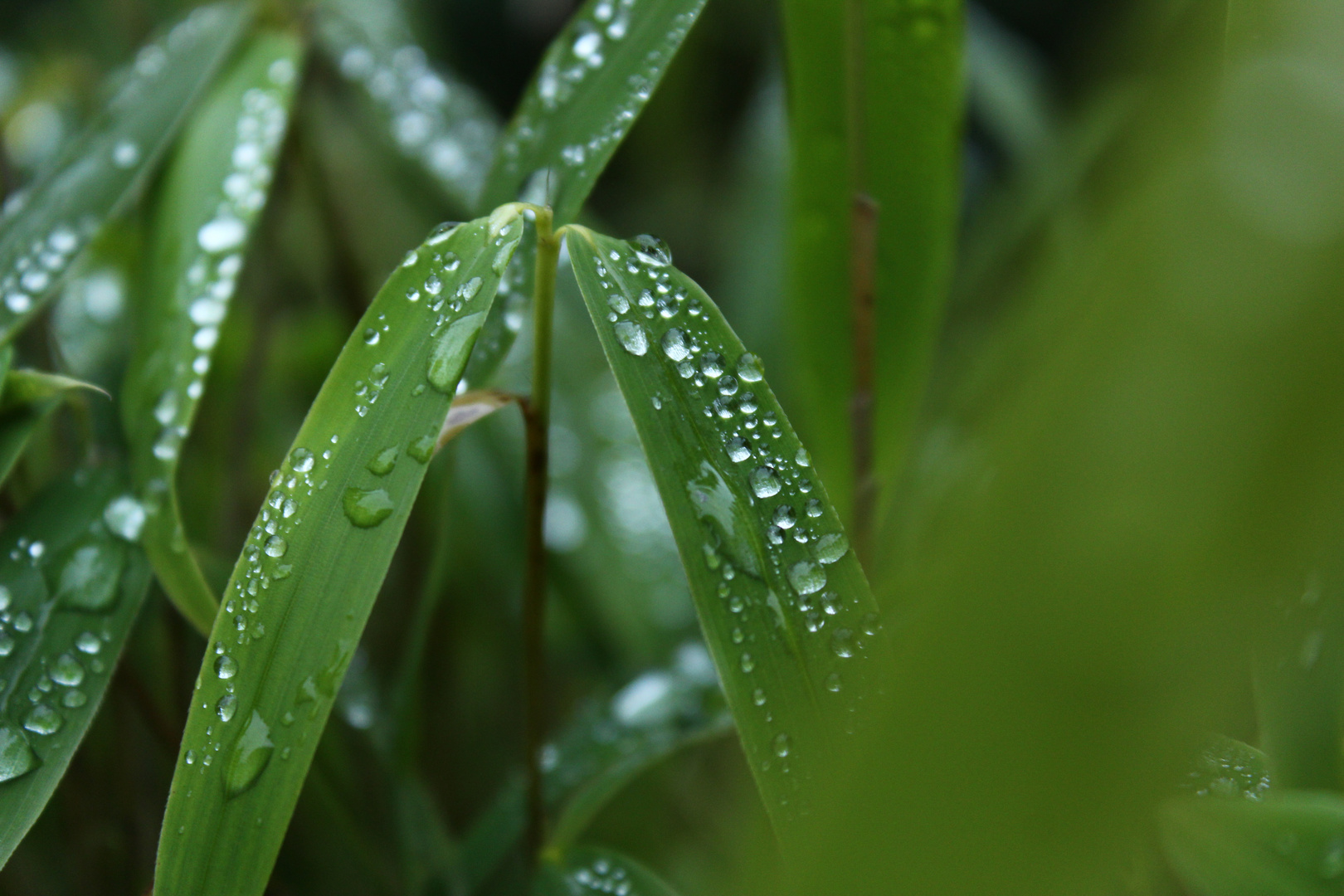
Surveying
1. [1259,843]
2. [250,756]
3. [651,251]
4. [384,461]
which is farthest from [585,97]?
[1259,843]

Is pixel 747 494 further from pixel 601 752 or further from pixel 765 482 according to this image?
pixel 601 752

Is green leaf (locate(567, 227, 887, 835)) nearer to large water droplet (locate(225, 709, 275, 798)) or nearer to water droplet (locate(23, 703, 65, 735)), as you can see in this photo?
large water droplet (locate(225, 709, 275, 798))

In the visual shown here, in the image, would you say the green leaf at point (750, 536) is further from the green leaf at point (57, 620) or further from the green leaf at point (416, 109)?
the green leaf at point (416, 109)

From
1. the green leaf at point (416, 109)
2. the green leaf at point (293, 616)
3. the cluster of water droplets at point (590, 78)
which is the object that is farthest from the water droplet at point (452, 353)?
the green leaf at point (416, 109)

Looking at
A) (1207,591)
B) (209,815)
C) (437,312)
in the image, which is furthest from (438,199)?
(1207,591)

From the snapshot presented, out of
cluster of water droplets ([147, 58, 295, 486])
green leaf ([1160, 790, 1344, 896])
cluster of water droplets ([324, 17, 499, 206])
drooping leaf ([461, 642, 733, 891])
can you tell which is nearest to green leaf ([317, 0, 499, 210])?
cluster of water droplets ([324, 17, 499, 206])

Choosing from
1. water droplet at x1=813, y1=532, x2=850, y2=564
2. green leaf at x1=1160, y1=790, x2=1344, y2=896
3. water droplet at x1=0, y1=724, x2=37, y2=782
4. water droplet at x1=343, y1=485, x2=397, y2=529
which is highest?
water droplet at x1=343, y1=485, x2=397, y2=529

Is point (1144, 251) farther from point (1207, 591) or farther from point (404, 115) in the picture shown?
point (404, 115)
